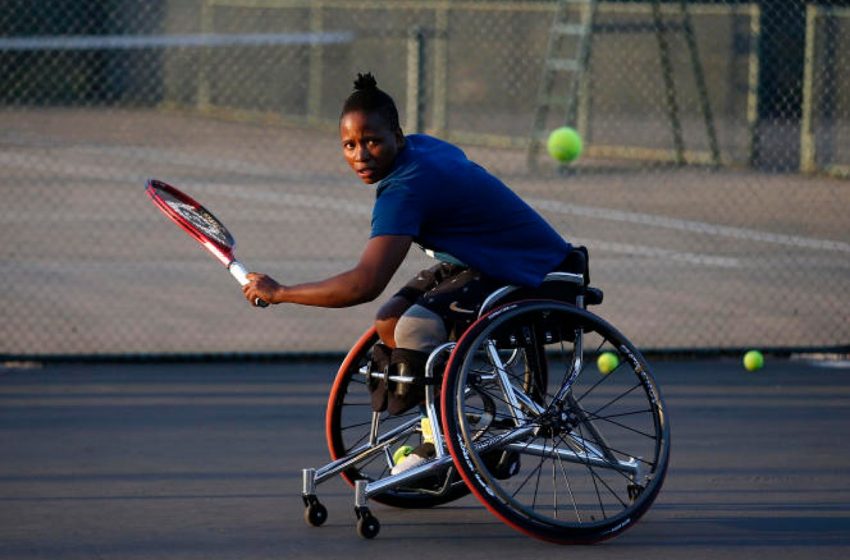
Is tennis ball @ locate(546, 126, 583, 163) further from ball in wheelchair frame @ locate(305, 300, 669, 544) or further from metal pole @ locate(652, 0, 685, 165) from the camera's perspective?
ball in wheelchair frame @ locate(305, 300, 669, 544)

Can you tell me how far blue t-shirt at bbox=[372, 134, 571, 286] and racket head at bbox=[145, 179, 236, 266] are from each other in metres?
0.61

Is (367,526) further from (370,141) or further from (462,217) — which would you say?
(370,141)

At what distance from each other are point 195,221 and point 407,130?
13.2m

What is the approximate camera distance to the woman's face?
17.3ft

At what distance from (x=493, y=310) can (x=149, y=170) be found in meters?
12.9

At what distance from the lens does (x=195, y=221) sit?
5680mm

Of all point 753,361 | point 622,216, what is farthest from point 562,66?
point 753,361

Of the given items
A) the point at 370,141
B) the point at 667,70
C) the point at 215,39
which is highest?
the point at 215,39

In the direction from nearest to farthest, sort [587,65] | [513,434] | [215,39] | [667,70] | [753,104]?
[513,434] → [667,70] → [587,65] → [753,104] → [215,39]

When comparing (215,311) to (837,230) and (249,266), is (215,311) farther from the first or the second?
(837,230)

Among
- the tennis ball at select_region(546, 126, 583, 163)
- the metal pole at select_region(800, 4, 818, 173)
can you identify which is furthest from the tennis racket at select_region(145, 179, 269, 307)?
the metal pole at select_region(800, 4, 818, 173)

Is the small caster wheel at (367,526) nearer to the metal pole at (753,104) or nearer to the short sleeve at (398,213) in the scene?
the short sleeve at (398,213)

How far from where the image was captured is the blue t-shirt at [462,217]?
5184mm

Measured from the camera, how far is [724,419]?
718 cm
